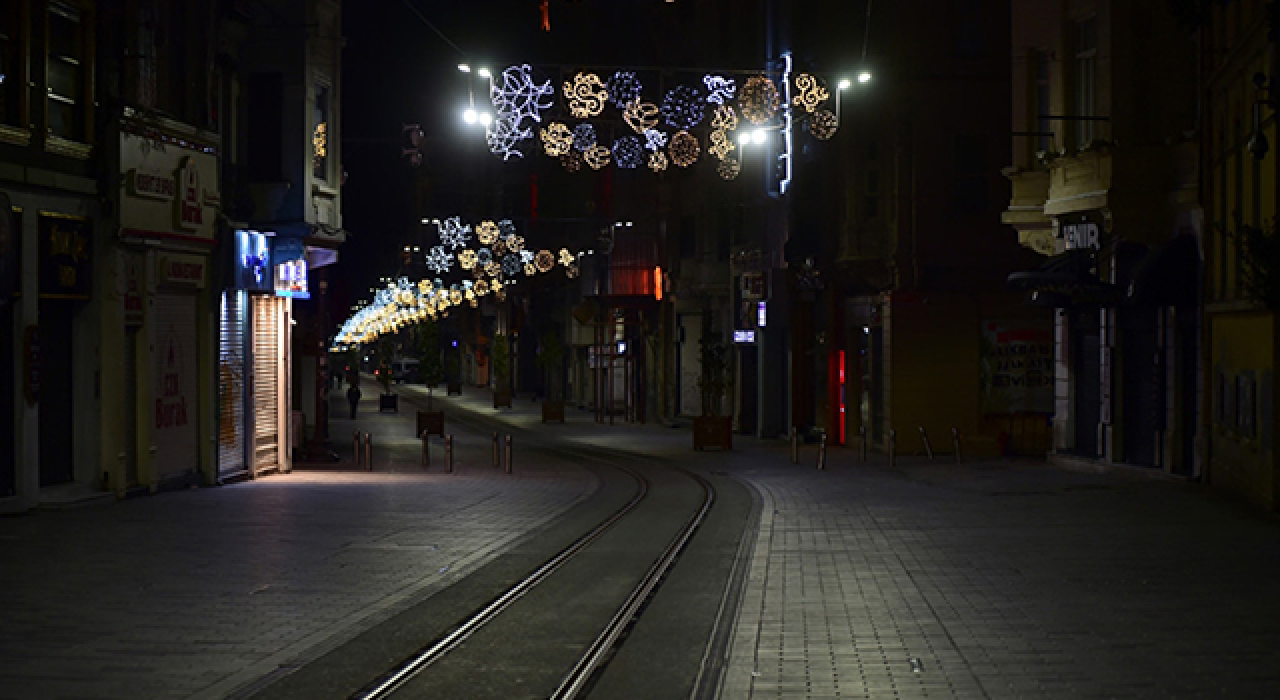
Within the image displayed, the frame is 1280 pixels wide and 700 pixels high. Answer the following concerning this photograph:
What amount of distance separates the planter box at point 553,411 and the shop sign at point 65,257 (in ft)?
118

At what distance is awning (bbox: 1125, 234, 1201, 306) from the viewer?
1115 inches

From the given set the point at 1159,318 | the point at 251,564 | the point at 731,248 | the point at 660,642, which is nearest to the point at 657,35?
the point at 731,248

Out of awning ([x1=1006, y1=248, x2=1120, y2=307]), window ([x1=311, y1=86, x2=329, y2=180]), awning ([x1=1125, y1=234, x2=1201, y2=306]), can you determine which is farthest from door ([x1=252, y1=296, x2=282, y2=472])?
awning ([x1=1125, y1=234, x2=1201, y2=306])

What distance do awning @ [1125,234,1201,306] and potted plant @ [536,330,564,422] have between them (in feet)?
108

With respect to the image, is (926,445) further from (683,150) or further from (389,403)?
(389,403)

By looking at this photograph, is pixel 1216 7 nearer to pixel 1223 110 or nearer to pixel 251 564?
pixel 1223 110

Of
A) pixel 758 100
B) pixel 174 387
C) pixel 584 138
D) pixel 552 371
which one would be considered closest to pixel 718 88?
pixel 758 100

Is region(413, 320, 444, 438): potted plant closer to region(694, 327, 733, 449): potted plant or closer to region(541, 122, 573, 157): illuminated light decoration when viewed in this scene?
region(694, 327, 733, 449): potted plant

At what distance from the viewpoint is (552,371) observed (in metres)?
84.8

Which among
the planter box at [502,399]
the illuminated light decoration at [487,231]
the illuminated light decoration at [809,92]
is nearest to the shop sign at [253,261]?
the illuminated light decoration at [809,92]

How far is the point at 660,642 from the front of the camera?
491 inches

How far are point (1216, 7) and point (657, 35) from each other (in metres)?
35.3

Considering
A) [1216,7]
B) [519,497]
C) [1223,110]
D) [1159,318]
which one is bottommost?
[519,497]

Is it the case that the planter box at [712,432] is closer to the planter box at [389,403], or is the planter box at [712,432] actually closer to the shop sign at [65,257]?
the shop sign at [65,257]
